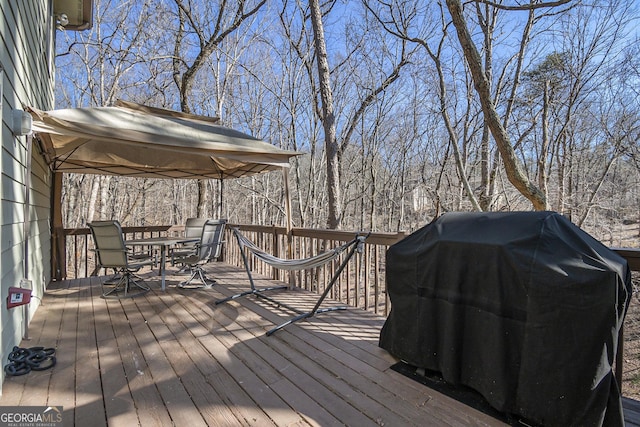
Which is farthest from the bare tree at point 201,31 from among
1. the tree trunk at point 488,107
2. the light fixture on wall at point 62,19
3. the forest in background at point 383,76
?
the tree trunk at point 488,107

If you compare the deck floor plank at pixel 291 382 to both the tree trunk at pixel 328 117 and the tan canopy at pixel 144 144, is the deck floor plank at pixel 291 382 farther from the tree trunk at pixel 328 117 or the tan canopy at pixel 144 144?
the tree trunk at pixel 328 117

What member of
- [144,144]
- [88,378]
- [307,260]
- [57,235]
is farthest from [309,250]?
[57,235]

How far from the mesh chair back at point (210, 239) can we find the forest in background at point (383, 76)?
240 cm

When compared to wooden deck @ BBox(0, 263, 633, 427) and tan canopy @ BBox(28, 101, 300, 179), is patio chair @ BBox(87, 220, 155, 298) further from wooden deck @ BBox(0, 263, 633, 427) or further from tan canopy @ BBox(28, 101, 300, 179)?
tan canopy @ BBox(28, 101, 300, 179)

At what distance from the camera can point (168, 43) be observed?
31.3ft

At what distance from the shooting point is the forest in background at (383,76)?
8.90m

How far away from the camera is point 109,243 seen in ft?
13.5

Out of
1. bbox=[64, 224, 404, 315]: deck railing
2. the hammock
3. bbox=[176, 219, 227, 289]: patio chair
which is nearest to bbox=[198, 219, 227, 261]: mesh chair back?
bbox=[176, 219, 227, 289]: patio chair

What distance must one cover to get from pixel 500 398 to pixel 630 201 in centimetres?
1817

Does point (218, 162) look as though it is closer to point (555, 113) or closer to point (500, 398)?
point (500, 398)

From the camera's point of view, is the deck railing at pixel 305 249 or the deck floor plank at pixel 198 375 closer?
the deck floor plank at pixel 198 375

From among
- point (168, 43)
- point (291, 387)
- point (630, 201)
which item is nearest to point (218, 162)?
point (291, 387)

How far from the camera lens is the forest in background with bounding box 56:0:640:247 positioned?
8900 mm

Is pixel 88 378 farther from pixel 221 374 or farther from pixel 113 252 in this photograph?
pixel 113 252
